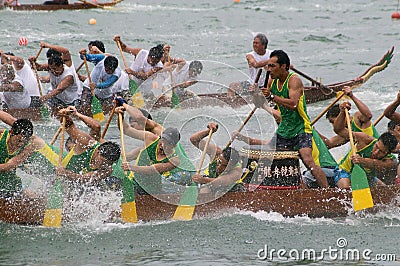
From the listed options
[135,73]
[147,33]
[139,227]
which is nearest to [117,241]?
[139,227]

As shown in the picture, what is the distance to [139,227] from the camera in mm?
8992

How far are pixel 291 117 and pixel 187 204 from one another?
159cm

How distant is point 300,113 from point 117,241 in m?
2.57

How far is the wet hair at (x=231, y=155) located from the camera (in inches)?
353

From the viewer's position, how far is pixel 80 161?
9078mm

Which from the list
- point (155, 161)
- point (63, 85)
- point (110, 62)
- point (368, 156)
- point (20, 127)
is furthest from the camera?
point (110, 62)

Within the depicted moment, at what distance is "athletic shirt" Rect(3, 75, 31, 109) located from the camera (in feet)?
44.2

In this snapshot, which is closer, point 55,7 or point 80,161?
point 80,161

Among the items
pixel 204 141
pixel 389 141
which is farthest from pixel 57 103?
pixel 389 141

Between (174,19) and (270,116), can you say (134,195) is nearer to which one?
(270,116)

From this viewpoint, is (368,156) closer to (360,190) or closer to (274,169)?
(360,190)

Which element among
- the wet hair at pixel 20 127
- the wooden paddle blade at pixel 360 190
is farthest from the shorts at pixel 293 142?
the wet hair at pixel 20 127

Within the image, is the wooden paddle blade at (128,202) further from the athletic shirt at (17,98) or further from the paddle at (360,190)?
the athletic shirt at (17,98)

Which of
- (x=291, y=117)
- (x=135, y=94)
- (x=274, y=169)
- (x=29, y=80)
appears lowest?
(x=135, y=94)
